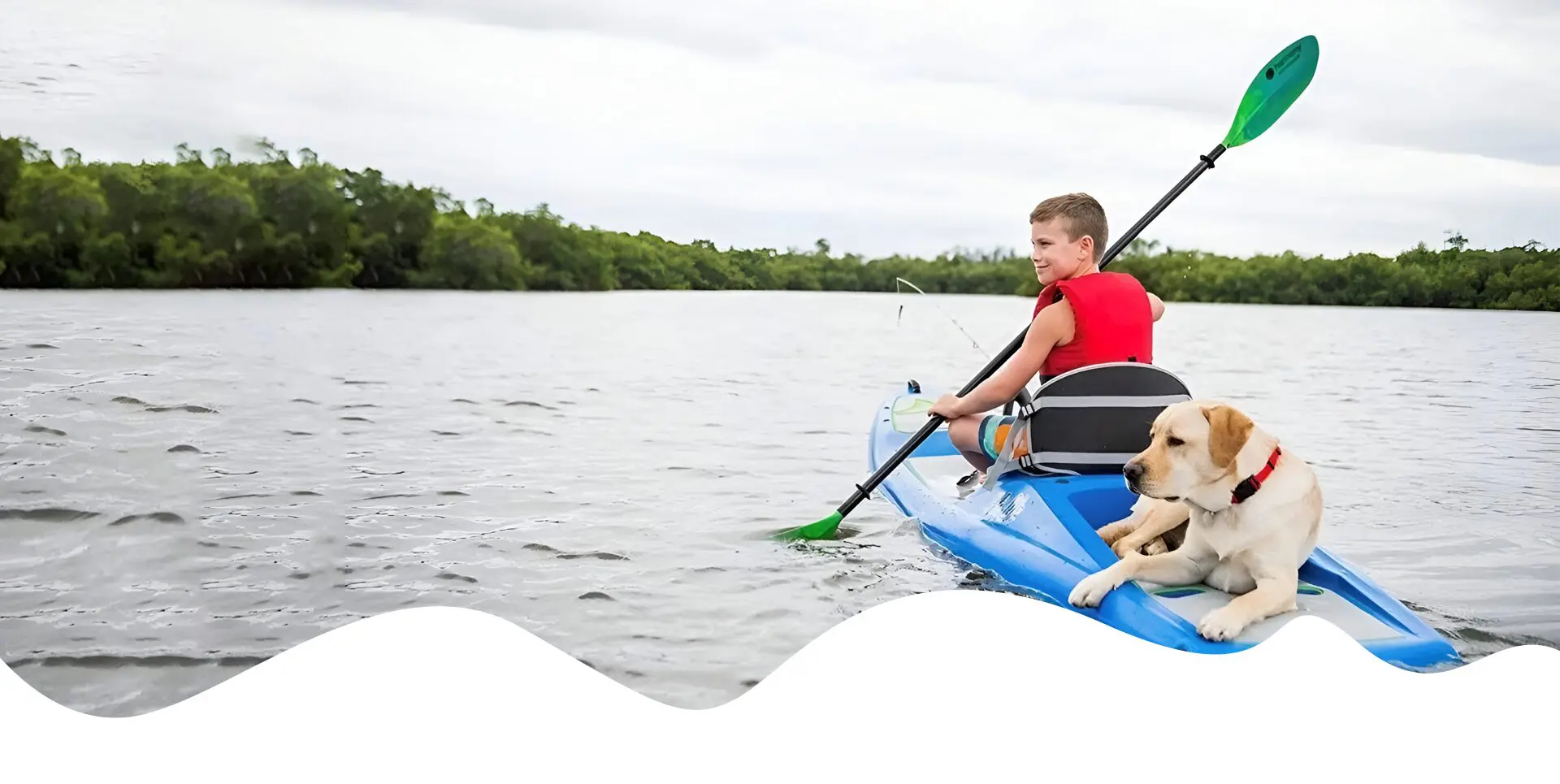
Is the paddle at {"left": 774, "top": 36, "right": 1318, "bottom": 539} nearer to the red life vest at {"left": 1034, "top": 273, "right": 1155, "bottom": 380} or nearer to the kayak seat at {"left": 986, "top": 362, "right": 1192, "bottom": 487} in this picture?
the red life vest at {"left": 1034, "top": 273, "right": 1155, "bottom": 380}

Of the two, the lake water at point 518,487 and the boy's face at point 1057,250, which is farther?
the boy's face at point 1057,250

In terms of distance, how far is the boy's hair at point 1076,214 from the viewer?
2.49m

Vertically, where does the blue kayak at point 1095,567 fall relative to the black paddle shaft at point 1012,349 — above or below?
below

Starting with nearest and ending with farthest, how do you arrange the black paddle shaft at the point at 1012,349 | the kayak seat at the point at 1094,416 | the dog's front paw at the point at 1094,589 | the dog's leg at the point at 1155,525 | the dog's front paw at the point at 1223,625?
the dog's front paw at the point at 1223,625 < the dog's front paw at the point at 1094,589 < the dog's leg at the point at 1155,525 < the kayak seat at the point at 1094,416 < the black paddle shaft at the point at 1012,349

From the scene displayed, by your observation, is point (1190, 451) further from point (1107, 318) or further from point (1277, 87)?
point (1277, 87)

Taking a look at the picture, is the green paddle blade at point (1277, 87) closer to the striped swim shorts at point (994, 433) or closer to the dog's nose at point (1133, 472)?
the striped swim shorts at point (994, 433)

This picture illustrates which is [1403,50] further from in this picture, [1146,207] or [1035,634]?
[1035,634]

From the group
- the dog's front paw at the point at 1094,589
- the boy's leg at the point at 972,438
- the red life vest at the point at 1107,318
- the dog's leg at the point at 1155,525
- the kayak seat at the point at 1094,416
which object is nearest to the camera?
the dog's front paw at the point at 1094,589

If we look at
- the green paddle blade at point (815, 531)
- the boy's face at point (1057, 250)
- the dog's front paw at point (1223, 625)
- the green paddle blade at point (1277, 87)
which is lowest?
the green paddle blade at point (815, 531)

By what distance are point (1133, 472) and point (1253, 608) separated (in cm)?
29

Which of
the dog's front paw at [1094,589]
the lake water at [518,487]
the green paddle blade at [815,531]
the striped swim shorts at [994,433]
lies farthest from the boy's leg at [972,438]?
the dog's front paw at [1094,589]

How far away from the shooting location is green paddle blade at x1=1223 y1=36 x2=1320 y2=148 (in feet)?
7.75

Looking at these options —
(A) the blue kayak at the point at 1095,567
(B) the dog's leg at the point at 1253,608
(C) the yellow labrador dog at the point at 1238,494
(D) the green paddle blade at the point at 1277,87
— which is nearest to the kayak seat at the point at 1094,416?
(A) the blue kayak at the point at 1095,567

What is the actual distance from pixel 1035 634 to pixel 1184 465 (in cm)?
45
